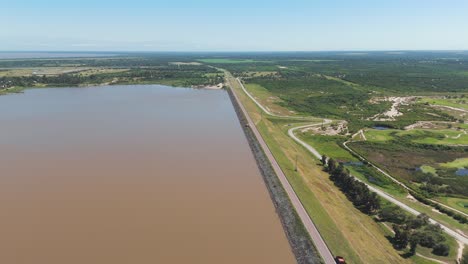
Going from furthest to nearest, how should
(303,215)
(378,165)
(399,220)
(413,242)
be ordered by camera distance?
(378,165), (303,215), (399,220), (413,242)

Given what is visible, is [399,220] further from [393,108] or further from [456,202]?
[393,108]

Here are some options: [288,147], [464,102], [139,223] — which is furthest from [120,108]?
[464,102]

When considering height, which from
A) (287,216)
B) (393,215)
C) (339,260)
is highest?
(339,260)

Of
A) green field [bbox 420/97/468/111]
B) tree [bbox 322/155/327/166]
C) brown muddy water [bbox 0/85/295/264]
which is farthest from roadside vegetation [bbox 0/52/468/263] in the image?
brown muddy water [bbox 0/85/295/264]

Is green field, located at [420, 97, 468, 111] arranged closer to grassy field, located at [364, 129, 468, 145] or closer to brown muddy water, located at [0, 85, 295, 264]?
grassy field, located at [364, 129, 468, 145]

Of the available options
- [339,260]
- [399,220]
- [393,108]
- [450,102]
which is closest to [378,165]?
[399,220]

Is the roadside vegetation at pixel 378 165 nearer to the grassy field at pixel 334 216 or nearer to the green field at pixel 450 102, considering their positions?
the grassy field at pixel 334 216

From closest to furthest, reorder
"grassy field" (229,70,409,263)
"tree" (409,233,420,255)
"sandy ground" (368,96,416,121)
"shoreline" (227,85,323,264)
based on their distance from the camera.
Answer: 1. "shoreline" (227,85,323,264)
2. "grassy field" (229,70,409,263)
3. "tree" (409,233,420,255)
4. "sandy ground" (368,96,416,121)

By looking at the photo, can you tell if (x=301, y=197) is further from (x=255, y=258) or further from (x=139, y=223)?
(x=139, y=223)
